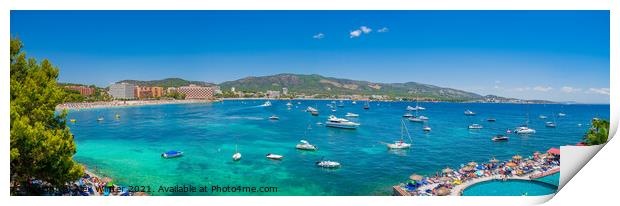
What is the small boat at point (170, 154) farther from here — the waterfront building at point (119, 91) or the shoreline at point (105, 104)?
the waterfront building at point (119, 91)

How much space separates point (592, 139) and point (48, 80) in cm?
1307

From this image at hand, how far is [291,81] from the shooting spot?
81125 millimetres

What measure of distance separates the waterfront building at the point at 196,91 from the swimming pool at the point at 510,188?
72.1 metres

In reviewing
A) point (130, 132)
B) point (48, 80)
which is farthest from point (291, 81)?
point (48, 80)

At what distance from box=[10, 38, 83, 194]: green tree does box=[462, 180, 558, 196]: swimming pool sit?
383 inches

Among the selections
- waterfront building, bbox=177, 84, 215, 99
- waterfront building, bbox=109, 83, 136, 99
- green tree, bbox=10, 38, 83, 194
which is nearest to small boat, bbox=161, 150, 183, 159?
green tree, bbox=10, 38, 83, 194

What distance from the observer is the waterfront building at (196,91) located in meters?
78.3

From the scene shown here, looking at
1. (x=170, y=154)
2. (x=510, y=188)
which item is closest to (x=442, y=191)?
(x=510, y=188)

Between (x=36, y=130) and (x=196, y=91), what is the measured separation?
248 feet

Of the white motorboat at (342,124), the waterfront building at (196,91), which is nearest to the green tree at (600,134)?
the white motorboat at (342,124)
